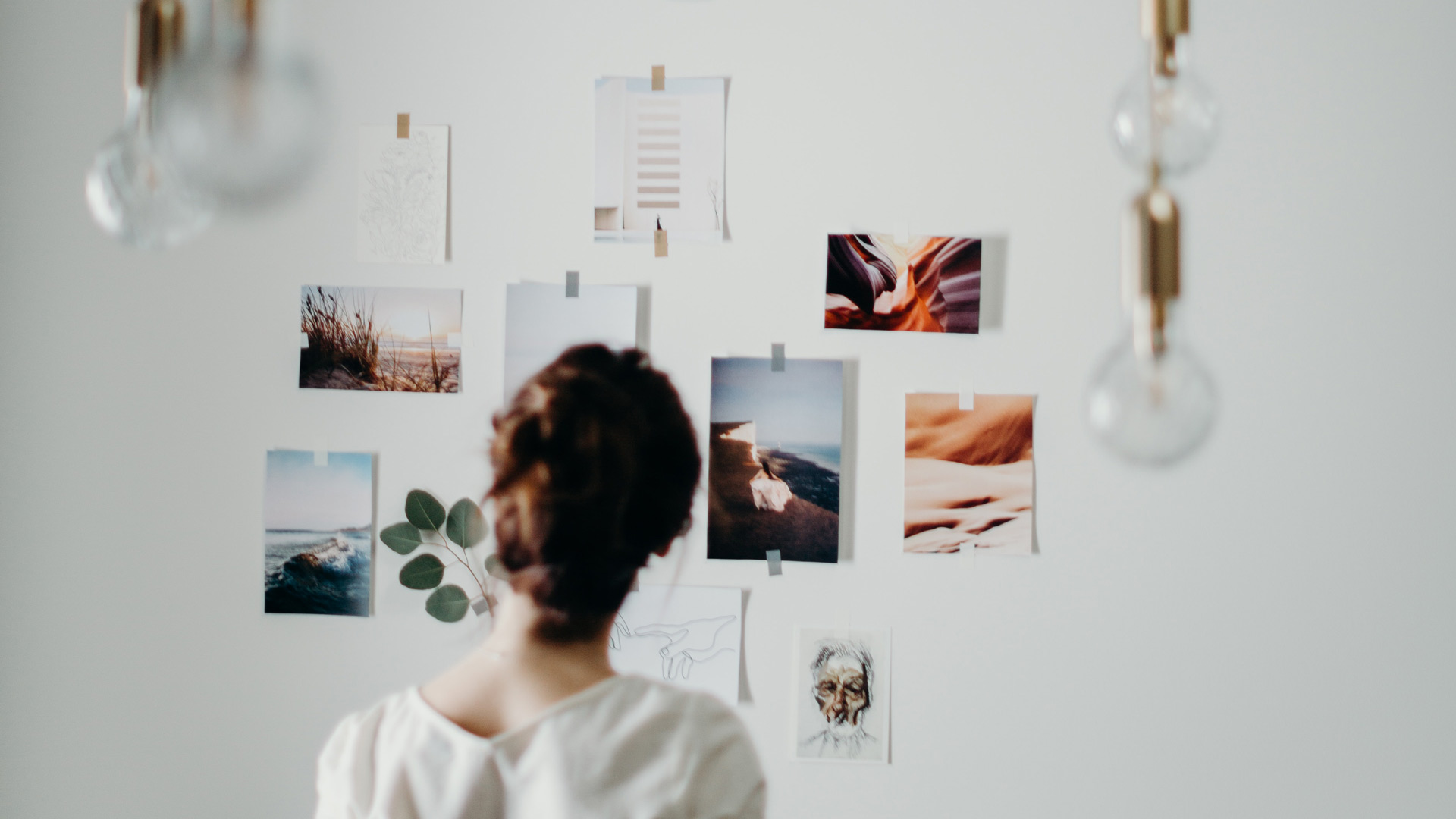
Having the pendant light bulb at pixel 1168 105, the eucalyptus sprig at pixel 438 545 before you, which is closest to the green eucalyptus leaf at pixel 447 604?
the eucalyptus sprig at pixel 438 545

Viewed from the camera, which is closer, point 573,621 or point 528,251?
point 573,621

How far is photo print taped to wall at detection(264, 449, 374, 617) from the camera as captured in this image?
182 centimetres

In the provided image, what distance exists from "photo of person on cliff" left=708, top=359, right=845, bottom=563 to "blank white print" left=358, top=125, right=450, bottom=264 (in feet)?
1.93

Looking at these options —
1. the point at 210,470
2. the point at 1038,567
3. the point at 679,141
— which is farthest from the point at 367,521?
the point at 1038,567

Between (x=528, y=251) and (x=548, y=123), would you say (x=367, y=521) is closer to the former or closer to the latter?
(x=528, y=251)

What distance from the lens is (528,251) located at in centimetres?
182

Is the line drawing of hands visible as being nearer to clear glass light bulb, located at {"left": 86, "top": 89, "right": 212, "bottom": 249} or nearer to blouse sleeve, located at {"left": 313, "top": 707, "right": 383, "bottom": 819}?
blouse sleeve, located at {"left": 313, "top": 707, "right": 383, "bottom": 819}

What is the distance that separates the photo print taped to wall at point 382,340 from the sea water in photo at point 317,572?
0.93ft

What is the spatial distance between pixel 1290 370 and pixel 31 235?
7.75 feet

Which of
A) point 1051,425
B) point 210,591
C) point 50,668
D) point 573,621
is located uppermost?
point 1051,425

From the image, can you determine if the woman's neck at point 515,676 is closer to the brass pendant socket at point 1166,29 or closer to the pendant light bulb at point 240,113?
the pendant light bulb at point 240,113

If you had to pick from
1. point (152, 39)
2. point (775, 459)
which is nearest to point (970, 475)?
point (775, 459)

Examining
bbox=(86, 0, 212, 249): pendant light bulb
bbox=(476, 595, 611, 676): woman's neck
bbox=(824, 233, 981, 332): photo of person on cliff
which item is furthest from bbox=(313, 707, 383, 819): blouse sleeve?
bbox=(824, 233, 981, 332): photo of person on cliff

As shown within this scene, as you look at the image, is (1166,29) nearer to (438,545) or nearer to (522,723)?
(522,723)
